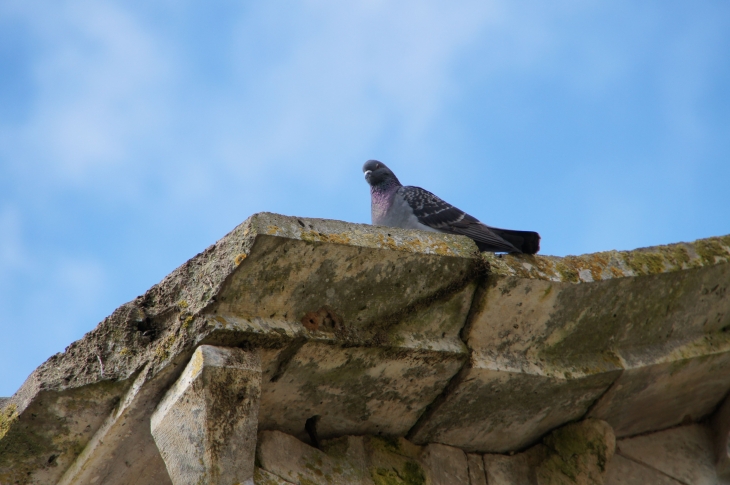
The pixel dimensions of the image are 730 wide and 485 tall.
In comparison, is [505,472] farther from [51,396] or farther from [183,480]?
[51,396]

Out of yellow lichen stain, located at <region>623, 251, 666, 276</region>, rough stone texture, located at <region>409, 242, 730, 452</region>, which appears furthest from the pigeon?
yellow lichen stain, located at <region>623, 251, 666, 276</region>

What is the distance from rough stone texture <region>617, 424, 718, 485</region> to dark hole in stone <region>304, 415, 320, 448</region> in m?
1.53

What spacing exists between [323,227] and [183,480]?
95 centimetres

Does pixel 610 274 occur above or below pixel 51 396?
above

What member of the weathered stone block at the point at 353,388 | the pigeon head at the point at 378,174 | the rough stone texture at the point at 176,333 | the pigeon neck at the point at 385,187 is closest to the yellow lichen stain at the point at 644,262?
the weathered stone block at the point at 353,388

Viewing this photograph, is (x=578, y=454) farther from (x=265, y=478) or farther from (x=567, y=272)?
(x=265, y=478)

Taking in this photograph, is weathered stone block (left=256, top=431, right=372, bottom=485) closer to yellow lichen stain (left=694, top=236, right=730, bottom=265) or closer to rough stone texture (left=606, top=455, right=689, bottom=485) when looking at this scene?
rough stone texture (left=606, top=455, right=689, bottom=485)

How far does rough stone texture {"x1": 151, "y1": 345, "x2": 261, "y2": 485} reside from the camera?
8.71 ft

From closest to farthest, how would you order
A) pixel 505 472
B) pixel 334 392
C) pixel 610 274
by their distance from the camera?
pixel 334 392 < pixel 610 274 < pixel 505 472

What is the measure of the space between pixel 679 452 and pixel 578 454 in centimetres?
65

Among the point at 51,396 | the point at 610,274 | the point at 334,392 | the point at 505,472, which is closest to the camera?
the point at 51,396

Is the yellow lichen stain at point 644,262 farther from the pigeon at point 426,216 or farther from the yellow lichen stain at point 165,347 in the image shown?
the yellow lichen stain at point 165,347

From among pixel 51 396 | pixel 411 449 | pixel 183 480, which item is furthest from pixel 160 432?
pixel 411 449

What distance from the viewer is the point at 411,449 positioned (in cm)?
361
